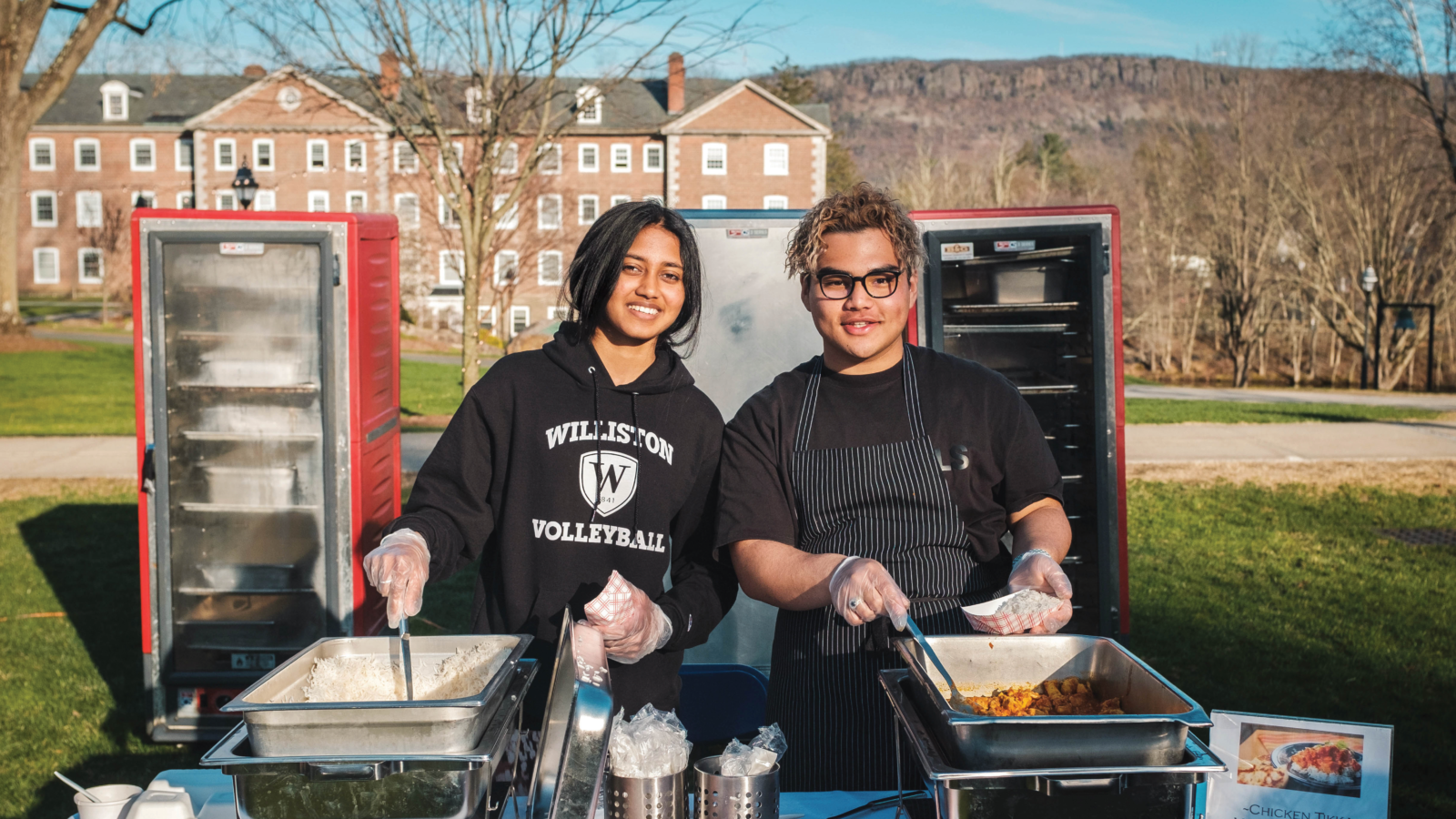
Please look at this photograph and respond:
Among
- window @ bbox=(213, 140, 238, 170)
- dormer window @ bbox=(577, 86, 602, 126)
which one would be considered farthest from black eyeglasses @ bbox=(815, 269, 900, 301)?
window @ bbox=(213, 140, 238, 170)

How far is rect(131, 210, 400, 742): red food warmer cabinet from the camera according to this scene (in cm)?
454

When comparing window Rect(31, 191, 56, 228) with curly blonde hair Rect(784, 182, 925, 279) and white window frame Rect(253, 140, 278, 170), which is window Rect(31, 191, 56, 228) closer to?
white window frame Rect(253, 140, 278, 170)

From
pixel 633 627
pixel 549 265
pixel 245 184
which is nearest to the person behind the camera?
pixel 633 627

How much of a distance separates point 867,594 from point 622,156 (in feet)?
139

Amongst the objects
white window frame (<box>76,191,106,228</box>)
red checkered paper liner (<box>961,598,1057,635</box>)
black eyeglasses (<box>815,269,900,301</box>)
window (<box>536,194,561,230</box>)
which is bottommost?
red checkered paper liner (<box>961,598,1057,635</box>)

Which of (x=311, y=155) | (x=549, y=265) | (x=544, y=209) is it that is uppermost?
(x=311, y=155)

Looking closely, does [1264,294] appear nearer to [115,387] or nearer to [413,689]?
[115,387]

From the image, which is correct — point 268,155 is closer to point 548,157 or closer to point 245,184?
point 548,157

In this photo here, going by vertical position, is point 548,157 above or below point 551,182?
below

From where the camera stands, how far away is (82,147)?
46.5 m

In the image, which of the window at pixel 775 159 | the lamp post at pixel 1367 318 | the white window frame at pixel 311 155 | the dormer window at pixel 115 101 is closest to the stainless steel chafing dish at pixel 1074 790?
the lamp post at pixel 1367 318

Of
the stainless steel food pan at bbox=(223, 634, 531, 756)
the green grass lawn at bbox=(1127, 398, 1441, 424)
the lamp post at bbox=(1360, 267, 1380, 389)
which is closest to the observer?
the stainless steel food pan at bbox=(223, 634, 531, 756)

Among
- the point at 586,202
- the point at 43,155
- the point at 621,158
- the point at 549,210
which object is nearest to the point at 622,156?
the point at 621,158

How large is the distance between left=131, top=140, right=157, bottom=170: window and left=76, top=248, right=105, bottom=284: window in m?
4.70
